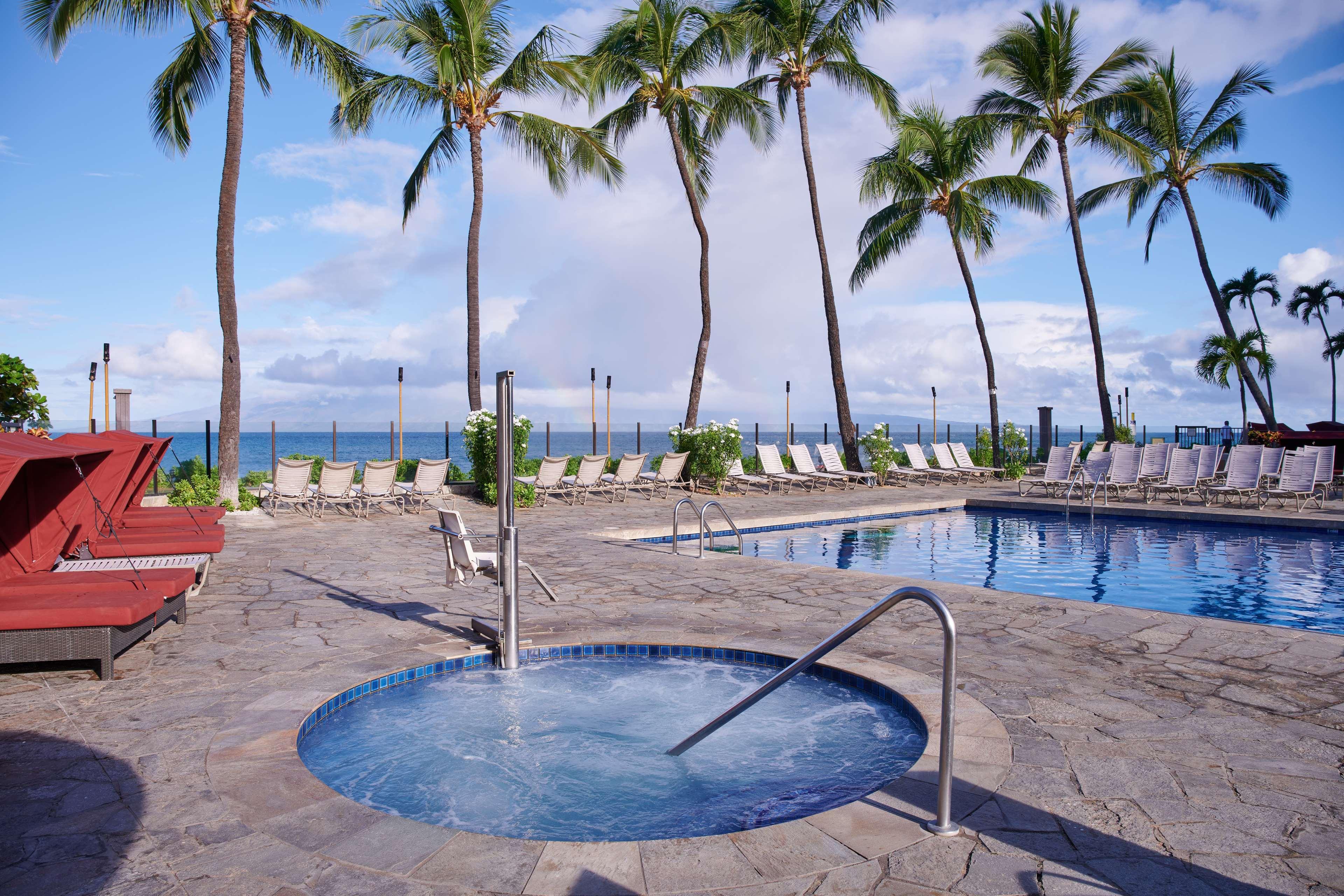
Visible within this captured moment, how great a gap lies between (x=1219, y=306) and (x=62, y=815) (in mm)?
27890

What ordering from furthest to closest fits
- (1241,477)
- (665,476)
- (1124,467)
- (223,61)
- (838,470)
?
(838,470), (665,476), (1124,467), (223,61), (1241,477)

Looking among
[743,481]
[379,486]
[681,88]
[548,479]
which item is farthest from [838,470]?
[379,486]

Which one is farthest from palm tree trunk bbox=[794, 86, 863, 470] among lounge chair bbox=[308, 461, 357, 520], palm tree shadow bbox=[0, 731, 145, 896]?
palm tree shadow bbox=[0, 731, 145, 896]

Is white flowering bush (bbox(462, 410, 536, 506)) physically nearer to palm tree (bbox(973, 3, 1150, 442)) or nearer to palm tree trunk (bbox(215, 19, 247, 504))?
palm tree trunk (bbox(215, 19, 247, 504))

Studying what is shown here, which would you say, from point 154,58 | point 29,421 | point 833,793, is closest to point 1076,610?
point 833,793

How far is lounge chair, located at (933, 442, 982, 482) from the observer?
65.2 feet

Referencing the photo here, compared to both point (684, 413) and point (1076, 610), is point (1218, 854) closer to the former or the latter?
point (1076, 610)

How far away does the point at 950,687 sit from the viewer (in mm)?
2641

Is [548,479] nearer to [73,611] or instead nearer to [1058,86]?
[73,611]

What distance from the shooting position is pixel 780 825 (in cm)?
276

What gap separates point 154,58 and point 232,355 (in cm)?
595

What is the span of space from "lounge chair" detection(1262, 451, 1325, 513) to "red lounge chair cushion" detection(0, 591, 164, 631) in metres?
15.5

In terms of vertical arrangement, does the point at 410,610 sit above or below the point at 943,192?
below

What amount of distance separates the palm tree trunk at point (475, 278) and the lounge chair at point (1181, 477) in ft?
42.1
